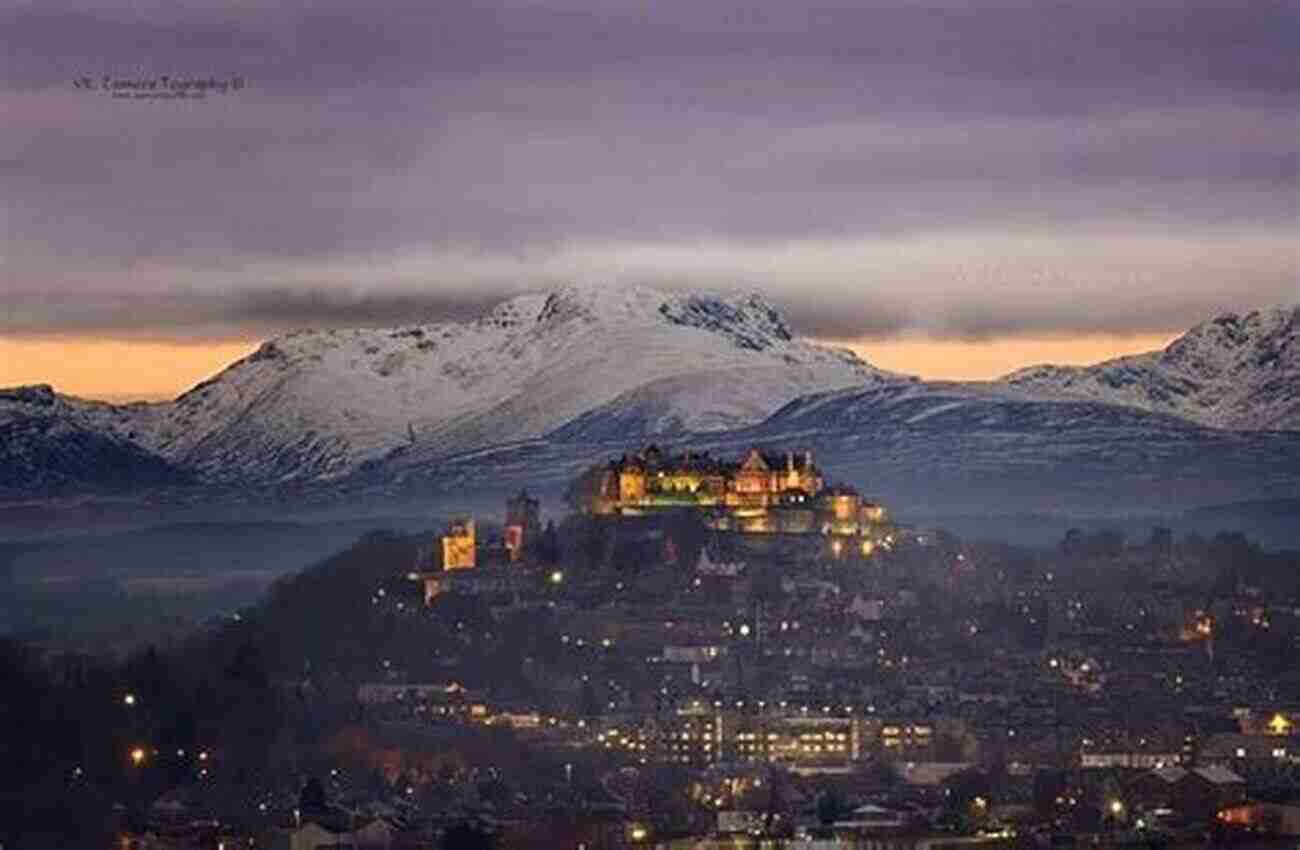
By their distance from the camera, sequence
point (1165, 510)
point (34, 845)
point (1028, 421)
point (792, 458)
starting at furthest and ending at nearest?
point (1028, 421)
point (1165, 510)
point (792, 458)
point (34, 845)

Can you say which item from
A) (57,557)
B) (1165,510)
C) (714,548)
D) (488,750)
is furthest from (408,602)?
(1165,510)

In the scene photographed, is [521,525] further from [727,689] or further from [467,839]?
[467,839]

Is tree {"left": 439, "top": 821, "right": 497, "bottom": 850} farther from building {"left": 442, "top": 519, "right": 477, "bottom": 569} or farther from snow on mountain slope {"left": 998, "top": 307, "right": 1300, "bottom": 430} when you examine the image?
snow on mountain slope {"left": 998, "top": 307, "right": 1300, "bottom": 430}

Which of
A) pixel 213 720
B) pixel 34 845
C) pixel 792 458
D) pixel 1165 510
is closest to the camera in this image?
pixel 34 845

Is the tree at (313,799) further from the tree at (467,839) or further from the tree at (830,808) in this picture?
the tree at (830,808)

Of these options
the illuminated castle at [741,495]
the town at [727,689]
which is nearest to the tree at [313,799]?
the town at [727,689]

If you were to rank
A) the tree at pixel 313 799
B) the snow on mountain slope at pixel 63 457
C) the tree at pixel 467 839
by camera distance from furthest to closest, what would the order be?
1. the snow on mountain slope at pixel 63 457
2. the tree at pixel 313 799
3. the tree at pixel 467 839

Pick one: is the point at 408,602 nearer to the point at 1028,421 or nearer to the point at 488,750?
the point at 488,750
